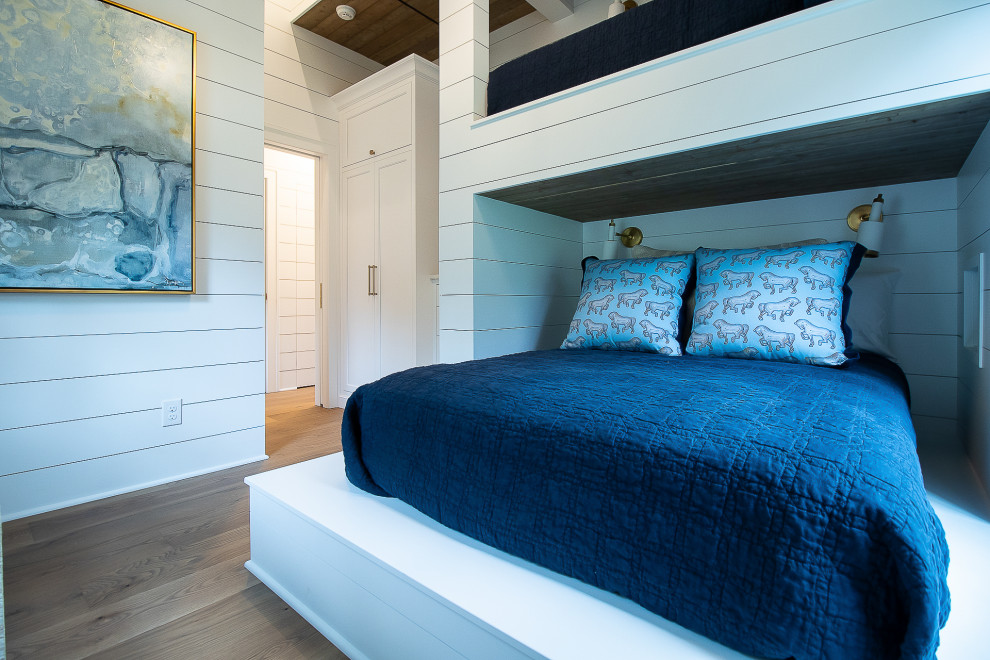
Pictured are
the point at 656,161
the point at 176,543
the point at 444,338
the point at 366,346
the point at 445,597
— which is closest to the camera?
the point at 445,597

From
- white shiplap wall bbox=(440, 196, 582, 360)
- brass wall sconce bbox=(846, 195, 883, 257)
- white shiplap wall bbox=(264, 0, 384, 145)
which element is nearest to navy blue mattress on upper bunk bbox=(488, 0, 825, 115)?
white shiplap wall bbox=(440, 196, 582, 360)

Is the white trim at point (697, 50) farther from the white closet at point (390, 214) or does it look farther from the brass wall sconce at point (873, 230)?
the white closet at point (390, 214)

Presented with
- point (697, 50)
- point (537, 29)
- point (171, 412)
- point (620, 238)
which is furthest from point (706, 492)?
point (537, 29)

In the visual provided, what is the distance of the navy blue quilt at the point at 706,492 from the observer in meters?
0.60

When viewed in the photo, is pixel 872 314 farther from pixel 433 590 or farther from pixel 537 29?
pixel 537 29

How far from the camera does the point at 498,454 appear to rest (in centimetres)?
98

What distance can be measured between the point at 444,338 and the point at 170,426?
1353 millimetres

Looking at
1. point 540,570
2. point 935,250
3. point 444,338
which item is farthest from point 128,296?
point 935,250

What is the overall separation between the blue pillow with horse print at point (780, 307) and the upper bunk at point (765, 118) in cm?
37

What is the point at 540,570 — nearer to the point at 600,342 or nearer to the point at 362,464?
the point at 362,464

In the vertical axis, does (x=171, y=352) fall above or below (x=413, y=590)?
above

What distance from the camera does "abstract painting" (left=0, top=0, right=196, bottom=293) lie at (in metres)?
1.83

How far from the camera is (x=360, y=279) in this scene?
3.75 m

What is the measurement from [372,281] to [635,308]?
2.31 metres
